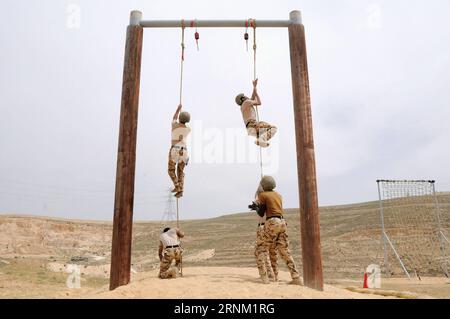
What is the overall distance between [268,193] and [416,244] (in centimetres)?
1909

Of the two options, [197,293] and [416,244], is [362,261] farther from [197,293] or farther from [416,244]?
[197,293]

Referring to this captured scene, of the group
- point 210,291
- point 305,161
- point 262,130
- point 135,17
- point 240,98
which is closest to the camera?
point 210,291

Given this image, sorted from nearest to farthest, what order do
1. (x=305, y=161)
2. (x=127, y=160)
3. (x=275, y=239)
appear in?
(x=305, y=161) < (x=275, y=239) < (x=127, y=160)

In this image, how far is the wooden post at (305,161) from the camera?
638 cm

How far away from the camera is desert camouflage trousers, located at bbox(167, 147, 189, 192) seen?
8.14 m

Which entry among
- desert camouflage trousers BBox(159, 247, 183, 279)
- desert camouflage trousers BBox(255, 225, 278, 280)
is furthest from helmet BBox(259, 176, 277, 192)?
desert camouflage trousers BBox(159, 247, 183, 279)

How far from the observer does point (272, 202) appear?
22.7ft

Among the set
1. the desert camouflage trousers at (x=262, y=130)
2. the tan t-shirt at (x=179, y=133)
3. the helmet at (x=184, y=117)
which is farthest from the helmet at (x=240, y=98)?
the tan t-shirt at (x=179, y=133)

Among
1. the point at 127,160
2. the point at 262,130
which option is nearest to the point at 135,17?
the point at 127,160

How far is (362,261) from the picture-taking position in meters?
19.6

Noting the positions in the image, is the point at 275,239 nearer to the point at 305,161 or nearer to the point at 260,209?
the point at 260,209

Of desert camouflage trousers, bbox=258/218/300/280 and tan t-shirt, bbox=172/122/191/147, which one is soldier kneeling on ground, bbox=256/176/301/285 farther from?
tan t-shirt, bbox=172/122/191/147

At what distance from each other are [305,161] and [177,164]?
123 inches

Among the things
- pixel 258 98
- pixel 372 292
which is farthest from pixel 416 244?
pixel 258 98
